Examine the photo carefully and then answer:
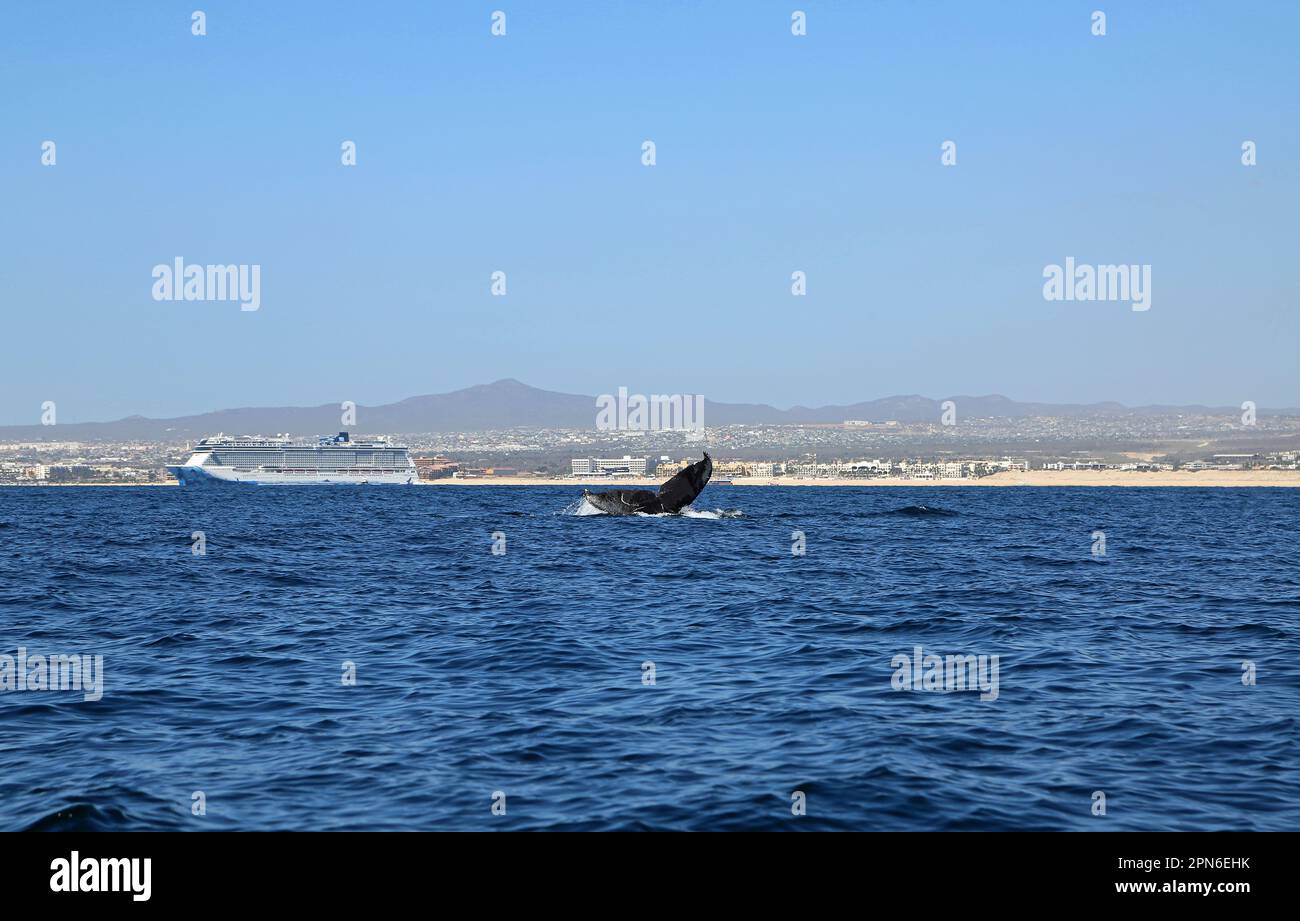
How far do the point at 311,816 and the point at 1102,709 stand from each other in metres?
9.28

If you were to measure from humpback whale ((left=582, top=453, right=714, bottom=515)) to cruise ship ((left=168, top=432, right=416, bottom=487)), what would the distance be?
131291mm

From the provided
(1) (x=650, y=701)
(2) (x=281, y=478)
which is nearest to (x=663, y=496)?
(1) (x=650, y=701)

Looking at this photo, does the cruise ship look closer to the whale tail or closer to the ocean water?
the whale tail

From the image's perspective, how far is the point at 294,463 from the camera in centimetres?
19175

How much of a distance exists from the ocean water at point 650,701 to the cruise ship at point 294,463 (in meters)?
157

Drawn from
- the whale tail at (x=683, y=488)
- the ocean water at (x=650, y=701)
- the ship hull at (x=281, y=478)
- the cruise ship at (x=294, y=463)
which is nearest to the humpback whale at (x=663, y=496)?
the whale tail at (x=683, y=488)

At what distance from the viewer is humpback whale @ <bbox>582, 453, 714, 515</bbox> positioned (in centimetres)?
5978

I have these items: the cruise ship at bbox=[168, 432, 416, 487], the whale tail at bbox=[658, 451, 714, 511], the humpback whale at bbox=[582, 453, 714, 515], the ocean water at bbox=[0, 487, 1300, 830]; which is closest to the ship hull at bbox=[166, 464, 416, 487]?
the cruise ship at bbox=[168, 432, 416, 487]

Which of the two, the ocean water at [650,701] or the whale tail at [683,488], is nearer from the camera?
the ocean water at [650,701]

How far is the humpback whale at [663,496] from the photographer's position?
59.8 m

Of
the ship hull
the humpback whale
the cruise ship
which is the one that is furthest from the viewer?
the cruise ship

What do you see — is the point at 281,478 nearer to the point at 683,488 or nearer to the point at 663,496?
the point at 663,496

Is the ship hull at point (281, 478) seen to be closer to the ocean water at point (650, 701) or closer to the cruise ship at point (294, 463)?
the cruise ship at point (294, 463)
